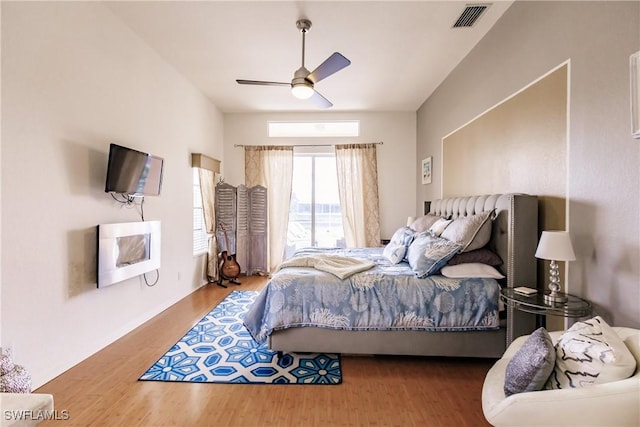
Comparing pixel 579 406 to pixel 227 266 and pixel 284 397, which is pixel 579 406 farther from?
pixel 227 266

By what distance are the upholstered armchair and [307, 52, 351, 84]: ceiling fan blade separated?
252cm

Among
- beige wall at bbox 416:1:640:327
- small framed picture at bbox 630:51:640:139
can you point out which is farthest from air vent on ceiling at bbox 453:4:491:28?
small framed picture at bbox 630:51:640:139

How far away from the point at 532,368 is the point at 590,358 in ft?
0.71

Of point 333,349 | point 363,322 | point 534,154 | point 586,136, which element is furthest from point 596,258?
point 333,349

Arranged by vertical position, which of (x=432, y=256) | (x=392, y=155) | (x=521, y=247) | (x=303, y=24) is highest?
(x=303, y=24)

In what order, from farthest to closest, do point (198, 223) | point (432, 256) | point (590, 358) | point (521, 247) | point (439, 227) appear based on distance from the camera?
point (198, 223), point (439, 227), point (432, 256), point (521, 247), point (590, 358)

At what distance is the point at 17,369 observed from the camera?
1.60 metres

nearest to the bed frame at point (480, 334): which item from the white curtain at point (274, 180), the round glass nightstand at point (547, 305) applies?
the round glass nightstand at point (547, 305)

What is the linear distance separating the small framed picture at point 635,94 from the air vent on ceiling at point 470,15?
4.85ft

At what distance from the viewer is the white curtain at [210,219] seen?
4.95 m

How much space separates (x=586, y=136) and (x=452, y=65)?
91.8 inches

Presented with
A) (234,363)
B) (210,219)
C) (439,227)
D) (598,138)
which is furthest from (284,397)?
(210,219)

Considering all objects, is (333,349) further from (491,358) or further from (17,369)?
(17,369)

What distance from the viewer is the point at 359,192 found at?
221 inches
